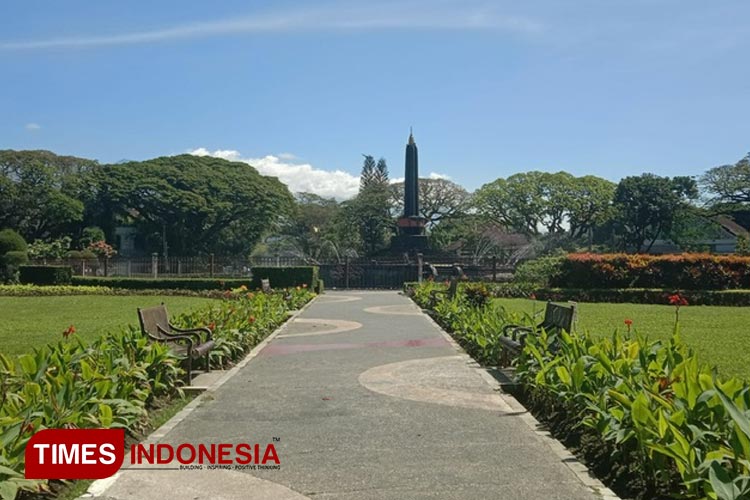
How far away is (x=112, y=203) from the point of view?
54.5 meters

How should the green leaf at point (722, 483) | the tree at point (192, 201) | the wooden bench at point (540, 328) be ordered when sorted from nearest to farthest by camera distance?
→ 1. the green leaf at point (722, 483)
2. the wooden bench at point (540, 328)
3. the tree at point (192, 201)

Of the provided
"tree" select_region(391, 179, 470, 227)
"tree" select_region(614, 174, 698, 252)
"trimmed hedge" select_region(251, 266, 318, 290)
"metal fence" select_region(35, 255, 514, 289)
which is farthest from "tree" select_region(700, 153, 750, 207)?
"trimmed hedge" select_region(251, 266, 318, 290)

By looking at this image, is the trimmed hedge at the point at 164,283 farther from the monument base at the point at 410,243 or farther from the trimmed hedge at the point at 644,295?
the monument base at the point at 410,243

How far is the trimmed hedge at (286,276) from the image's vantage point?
28125 mm

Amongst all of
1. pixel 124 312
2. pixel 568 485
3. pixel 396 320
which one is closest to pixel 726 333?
pixel 396 320

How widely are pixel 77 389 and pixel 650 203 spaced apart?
59.1 meters

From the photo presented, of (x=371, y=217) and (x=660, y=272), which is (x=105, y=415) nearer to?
(x=660, y=272)

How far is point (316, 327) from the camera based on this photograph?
14.6 meters

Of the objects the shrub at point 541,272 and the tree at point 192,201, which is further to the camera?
the tree at point 192,201

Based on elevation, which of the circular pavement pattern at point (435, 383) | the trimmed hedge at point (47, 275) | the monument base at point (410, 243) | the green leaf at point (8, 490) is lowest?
the circular pavement pattern at point (435, 383)

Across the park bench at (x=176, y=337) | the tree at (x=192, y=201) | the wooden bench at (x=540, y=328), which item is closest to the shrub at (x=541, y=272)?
the wooden bench at (x=540, y=328)

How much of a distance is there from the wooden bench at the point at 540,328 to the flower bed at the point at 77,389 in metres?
3.77

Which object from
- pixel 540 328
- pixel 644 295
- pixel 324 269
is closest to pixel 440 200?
pixel 324 269

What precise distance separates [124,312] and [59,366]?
1251cm
